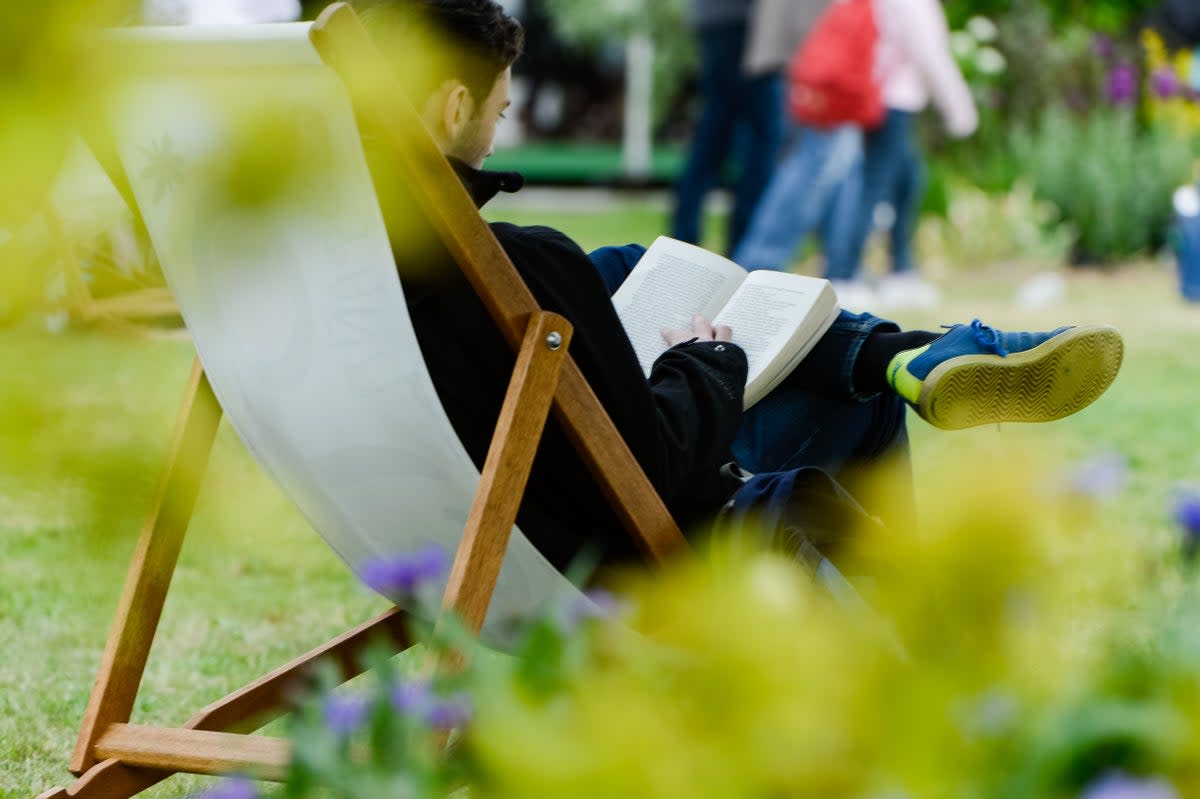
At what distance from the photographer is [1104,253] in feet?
28.5

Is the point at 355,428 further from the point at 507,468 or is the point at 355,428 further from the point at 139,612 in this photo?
the point at 139,612

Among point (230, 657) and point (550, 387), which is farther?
point (230, 657)

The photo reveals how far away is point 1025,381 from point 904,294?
15.8 feet

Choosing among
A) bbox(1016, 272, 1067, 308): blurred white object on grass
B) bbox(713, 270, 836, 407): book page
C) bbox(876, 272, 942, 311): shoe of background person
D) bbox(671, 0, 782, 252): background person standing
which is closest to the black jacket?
bbox(713, 270, 836, 407): book page

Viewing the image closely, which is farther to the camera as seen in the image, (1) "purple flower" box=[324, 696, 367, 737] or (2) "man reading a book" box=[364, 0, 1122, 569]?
(2) "man reading a book" box=[364, 0, 1122, 569]

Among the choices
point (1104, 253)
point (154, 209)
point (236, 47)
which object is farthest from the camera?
point (1104, 253)

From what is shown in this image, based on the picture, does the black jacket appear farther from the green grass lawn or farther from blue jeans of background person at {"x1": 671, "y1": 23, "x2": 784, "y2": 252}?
blue jeans of background person at {"x1": 671, "y1": 23, "x2": 784, "y2": 252}

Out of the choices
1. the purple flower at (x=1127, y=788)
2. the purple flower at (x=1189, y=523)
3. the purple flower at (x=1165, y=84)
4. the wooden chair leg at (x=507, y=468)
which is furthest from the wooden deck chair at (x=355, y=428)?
the purple flower at (x=1165, y=84)

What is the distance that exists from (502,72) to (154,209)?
1.70ft

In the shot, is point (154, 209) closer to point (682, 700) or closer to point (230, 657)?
point (682, 700)

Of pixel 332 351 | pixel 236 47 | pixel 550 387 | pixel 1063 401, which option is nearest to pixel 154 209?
pixel 332 351

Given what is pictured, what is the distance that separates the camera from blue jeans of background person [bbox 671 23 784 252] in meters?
7.27

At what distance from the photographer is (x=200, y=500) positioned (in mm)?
886

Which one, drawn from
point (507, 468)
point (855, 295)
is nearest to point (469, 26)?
point (507, 468)
